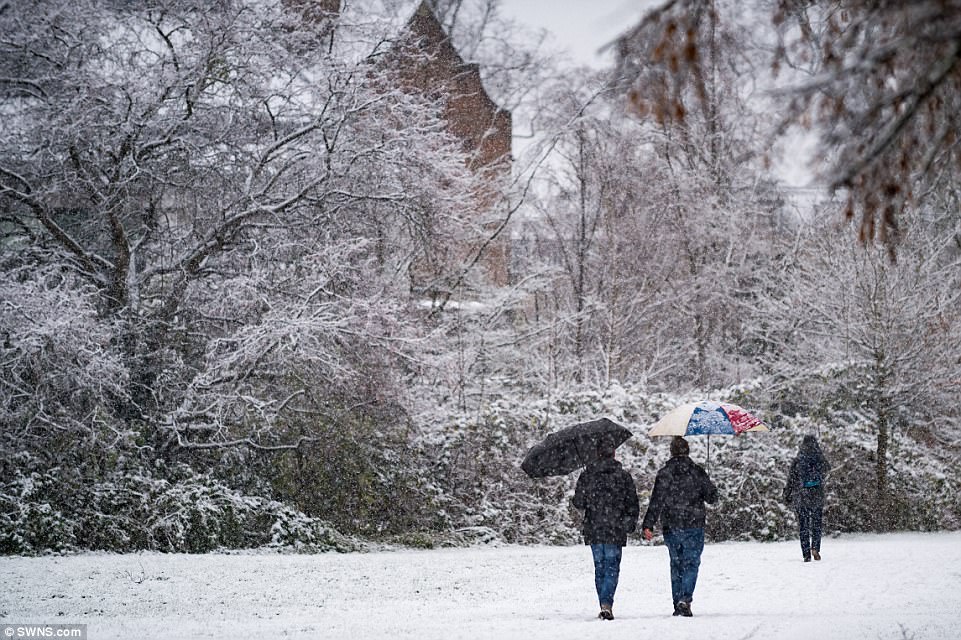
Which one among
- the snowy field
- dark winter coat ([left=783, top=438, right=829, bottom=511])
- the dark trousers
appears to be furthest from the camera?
the dark trousers

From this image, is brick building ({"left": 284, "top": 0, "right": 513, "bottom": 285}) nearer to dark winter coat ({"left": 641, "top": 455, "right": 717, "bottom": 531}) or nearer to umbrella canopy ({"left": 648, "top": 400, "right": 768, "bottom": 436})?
umbrella canopy ({"left": 648, "top": 400, "right": 768, "bottom": 436})

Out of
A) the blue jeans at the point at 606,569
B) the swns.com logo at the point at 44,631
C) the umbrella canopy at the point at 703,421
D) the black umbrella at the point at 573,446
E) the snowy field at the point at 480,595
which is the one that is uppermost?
the umbrella canopy at the point at 703,421

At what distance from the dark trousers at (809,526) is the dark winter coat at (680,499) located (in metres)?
5.37

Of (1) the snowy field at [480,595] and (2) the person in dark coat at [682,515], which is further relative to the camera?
(2) the person in dark coat at [682,515]

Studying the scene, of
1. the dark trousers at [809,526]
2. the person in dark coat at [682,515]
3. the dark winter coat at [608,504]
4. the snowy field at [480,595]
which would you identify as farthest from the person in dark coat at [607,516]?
the dark trousers at [809,526]

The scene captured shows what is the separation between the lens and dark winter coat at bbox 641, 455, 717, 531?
8938 mm

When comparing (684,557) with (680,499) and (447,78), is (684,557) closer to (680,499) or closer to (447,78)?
(680,499)

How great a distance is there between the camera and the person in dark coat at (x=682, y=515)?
895cm

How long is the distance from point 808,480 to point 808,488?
0.40ft

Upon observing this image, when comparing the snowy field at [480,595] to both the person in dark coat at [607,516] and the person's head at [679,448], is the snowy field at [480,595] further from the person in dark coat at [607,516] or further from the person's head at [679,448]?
the person's head at [679,448]

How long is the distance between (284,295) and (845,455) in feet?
36.9

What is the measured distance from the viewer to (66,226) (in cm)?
1791

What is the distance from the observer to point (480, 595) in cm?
1124

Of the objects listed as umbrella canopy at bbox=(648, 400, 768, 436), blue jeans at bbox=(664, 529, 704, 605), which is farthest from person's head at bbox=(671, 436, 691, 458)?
umbrella canopy at bbox=(648, 400, 768, 436)
